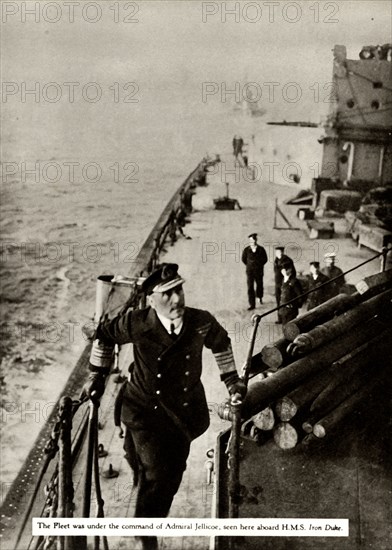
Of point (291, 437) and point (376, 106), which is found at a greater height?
point (376, 106)

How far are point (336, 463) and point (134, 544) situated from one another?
51.6 inches

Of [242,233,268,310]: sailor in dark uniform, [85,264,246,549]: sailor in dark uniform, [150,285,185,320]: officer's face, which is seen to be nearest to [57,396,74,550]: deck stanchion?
[85,264,246,549]: sailor in dark uniform

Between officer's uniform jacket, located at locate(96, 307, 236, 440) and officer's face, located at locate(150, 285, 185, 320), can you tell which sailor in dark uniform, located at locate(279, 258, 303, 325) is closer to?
officer's uniform jacket, located at locate(96, 307, 236, 440)

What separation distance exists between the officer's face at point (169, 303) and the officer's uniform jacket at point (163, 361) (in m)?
0.04

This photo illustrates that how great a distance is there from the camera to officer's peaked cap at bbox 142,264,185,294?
10.3 ft

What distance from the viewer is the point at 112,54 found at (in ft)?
17.0

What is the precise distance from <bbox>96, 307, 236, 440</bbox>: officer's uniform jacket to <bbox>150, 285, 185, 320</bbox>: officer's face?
4cm

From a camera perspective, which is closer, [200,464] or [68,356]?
[200,464]

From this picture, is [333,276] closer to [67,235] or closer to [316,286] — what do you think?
[316,286]

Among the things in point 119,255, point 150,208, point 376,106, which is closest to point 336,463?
point 376,106

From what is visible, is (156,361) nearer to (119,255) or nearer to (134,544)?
(134,544)

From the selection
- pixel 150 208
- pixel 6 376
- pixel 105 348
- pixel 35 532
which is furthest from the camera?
pixel 150 208
